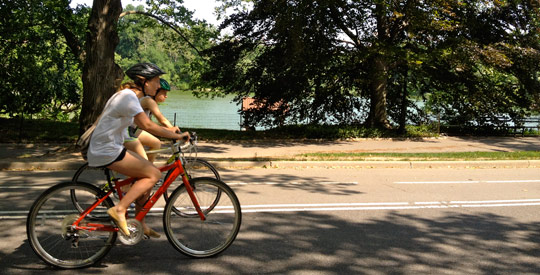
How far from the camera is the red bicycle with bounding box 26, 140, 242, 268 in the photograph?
4.19m

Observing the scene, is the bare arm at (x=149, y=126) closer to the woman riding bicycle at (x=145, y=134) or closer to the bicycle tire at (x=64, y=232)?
the woman riding bicycle at (x=145, y=134)

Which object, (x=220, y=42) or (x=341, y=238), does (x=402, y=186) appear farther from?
(x=220, y=42)

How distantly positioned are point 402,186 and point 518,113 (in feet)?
53.3

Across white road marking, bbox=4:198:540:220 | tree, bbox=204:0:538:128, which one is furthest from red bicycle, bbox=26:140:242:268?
tree, bbox=204:0:538:128

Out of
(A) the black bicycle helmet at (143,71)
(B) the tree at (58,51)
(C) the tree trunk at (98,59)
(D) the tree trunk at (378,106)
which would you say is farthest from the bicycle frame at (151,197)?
(D) the tree trunk at (378,106)

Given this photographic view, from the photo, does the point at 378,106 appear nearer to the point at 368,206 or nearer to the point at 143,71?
the point at 368,206

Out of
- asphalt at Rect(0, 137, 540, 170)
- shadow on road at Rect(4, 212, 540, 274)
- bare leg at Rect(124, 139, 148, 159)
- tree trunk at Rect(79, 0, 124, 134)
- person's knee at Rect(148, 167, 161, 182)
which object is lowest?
shadow on road at Rect(4, 212, 540, 274)

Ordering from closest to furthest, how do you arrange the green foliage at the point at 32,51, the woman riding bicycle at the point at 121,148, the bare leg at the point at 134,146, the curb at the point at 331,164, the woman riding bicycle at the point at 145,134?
the woman riding bicycle at the point at 121,148 < the woman riding bicycle at the point at 145,134 < the bare leg at the point at 134,146 < the curb at the point at 331,164 < the green foliage at the point at 32,51

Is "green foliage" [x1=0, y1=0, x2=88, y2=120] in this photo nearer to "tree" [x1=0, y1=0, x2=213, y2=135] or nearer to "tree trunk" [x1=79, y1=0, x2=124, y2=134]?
"tree" [x1=0, y1=0, x2=213, y2=135]

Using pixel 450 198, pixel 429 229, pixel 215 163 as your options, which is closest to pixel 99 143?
pixel 429 229

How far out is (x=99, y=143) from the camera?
163 inches

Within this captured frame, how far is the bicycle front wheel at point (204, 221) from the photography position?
4.48 metres

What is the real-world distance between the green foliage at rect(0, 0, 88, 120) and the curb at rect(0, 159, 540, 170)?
4619 mm

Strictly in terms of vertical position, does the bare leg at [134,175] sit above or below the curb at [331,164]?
above
